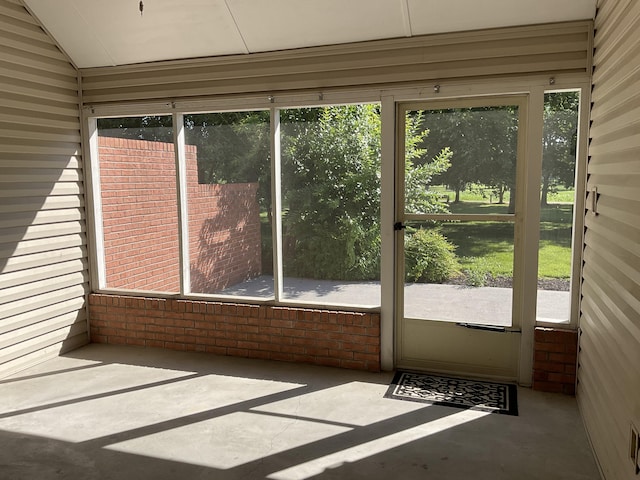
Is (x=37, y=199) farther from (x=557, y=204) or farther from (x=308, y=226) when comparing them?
(x=557, y=204)

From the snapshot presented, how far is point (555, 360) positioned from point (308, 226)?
2090 millimetres

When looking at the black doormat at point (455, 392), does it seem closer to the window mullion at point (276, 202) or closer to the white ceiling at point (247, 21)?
the window mullion at point (276, 202)

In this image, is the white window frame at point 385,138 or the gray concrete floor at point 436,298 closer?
the white window frame at point 385,138

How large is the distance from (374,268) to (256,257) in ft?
3.39

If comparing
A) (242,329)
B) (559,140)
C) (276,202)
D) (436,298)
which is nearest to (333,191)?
(276,202)

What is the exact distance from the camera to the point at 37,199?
4270 millimetres

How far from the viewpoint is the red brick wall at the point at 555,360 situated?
3572 millimetres

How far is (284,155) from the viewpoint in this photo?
13.9ft

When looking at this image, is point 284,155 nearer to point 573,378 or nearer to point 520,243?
point 520,243

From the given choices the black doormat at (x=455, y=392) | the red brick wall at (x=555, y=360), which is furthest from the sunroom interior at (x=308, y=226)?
the black doormat at (x=455, y=392)

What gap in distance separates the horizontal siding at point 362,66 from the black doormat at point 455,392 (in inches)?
87.1

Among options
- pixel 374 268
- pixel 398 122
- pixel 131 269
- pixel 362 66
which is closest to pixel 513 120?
pixel 398 122

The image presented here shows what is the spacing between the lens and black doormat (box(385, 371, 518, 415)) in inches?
136

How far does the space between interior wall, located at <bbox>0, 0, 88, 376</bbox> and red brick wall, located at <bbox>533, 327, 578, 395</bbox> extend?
12.8 feet
